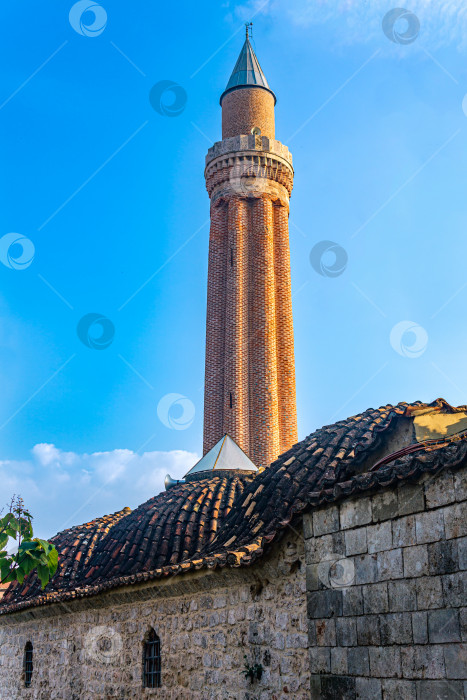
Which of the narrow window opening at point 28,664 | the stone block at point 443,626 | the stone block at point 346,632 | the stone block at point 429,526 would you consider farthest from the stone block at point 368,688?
the narrow window opening at point 28,664

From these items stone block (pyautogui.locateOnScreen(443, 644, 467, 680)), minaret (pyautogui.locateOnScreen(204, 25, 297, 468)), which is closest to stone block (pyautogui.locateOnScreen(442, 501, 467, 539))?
stone block (pyautogui.locateOnScreen(443, 644, 467, 680))

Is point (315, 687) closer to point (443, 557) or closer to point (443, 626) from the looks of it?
point (443, 626)

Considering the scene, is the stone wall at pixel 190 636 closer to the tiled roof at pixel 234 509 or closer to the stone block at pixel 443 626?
the tiled roof at pixel 234 509

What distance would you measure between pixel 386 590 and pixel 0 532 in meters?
3.82

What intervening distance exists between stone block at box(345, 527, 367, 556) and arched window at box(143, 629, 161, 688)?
3740 millimetres

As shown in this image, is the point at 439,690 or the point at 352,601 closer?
the point at 439,690

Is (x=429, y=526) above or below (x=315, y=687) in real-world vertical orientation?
above

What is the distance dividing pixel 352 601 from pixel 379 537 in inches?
23.8

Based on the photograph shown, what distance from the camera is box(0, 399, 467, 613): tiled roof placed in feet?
21.3

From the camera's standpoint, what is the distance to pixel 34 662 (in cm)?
1183

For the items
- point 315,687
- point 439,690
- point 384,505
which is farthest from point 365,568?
point 315,687

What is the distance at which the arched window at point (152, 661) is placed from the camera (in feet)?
28.6

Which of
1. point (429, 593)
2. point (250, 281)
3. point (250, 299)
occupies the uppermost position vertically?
point (250, 281)

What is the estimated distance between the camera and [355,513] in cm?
606
